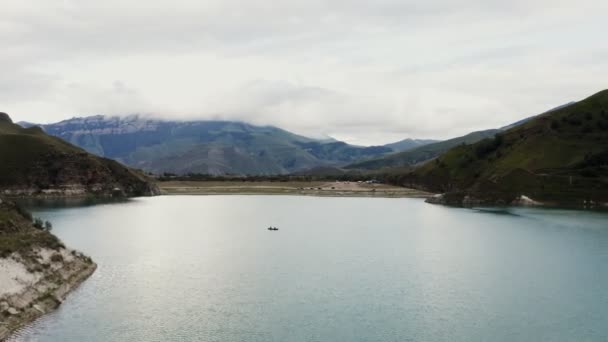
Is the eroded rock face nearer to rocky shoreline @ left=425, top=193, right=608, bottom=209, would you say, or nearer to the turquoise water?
the turquoise water

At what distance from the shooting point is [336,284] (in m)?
61.6

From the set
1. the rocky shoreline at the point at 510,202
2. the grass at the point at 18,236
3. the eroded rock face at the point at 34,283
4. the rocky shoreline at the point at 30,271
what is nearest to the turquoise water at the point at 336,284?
the eroded rock face at the point at 34,283

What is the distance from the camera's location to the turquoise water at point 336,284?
4547cm

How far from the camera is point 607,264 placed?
76312 millimetres

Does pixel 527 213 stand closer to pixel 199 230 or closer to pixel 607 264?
pixel 607 264

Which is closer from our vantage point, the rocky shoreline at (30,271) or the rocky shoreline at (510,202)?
the rocky shoreline at (30,271)

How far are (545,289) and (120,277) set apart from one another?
47.9 meters

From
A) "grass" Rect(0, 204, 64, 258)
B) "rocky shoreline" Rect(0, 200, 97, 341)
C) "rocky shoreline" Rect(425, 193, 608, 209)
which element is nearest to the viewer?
"rocky shoreline" Rect(0, 200, 97, 341)

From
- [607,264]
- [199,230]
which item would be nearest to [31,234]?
[199,230]

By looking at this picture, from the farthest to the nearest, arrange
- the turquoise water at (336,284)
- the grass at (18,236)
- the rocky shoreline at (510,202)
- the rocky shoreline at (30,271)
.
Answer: the rocky shoreline at (510,202), the grass at (18,236), the rocky shoreline at (30,271), the turquoise water at (336,284)

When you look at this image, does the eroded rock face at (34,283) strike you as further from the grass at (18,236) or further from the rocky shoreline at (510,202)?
the rocky shoreline at (510,202)

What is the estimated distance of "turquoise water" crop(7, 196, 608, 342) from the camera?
149ft

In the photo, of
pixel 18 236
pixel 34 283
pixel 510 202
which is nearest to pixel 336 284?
pixel 34 283

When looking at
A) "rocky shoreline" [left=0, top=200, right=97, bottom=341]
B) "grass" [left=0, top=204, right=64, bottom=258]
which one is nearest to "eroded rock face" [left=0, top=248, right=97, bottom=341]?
"rocky shoreline" [left=0, top=200, right=97, bottom=341]
